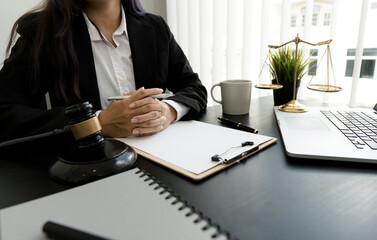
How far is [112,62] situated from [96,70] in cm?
7

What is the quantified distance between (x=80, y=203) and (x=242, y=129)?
471 millimetres

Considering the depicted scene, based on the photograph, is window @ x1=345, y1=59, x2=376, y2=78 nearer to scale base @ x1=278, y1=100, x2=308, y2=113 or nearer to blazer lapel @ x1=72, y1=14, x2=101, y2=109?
scale base @ x1=278, y1=100, x2=308, y2=113

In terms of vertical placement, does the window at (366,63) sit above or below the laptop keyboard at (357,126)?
above

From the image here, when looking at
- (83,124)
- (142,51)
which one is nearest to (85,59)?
(142,51)

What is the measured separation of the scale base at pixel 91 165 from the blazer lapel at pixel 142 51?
0.63 meters

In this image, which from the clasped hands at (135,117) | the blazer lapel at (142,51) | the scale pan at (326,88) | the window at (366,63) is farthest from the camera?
the window at (366,63)

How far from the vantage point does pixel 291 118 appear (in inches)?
29.9

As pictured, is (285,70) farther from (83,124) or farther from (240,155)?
(83,124)

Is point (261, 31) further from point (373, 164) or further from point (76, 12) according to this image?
point (373, 164)

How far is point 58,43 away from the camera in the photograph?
89 cm

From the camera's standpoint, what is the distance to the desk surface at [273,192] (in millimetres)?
308

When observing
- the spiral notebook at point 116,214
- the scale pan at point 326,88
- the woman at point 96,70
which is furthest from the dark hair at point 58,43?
the scale pan at point 326,88

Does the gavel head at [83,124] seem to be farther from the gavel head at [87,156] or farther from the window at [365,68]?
the window at [365,68]

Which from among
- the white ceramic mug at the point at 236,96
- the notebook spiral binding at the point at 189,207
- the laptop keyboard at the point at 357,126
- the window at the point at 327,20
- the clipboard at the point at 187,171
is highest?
the window at the point at 327,20
